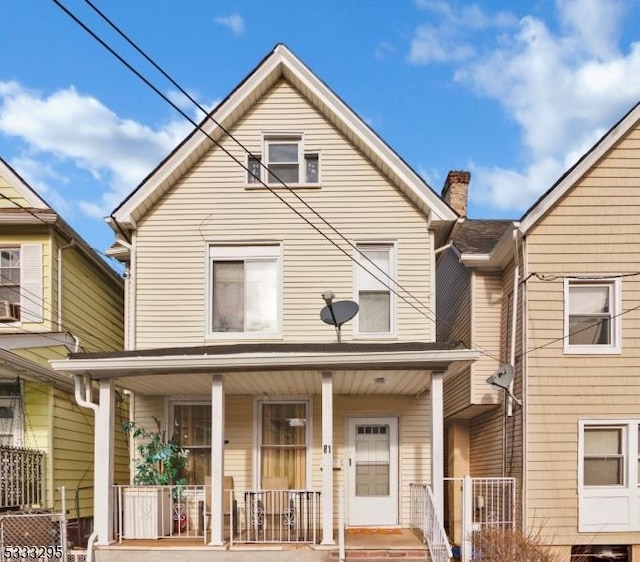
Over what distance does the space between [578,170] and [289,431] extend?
6816 millimetres

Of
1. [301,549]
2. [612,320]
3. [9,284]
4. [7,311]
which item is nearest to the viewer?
[301,549]

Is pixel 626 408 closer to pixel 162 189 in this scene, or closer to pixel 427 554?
pixel 427 554

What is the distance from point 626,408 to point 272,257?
659 centimetres

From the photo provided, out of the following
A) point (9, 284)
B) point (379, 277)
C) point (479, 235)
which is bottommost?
point (9, 284)

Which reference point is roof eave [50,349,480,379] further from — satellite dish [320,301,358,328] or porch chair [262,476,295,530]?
porch chair [262,476,295,530]

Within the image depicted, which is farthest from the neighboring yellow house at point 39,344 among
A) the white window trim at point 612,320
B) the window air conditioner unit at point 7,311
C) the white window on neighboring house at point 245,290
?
the white window trim at point 612,320

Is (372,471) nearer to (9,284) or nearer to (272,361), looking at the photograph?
(272,361)

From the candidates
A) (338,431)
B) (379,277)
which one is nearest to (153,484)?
(338,431)

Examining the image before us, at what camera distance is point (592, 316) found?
12.1 metres

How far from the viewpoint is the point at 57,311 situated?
13484 millimetres

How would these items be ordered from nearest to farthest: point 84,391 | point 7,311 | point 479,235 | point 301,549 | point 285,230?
point 301,549 → point 84,391 → point 285,230 → point 7,311 → point 479,235

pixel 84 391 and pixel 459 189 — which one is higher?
pixel 459 189

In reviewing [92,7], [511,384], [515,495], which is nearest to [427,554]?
[515,495]

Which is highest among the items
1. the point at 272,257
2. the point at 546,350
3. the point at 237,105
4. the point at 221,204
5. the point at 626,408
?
the point at 237,105
